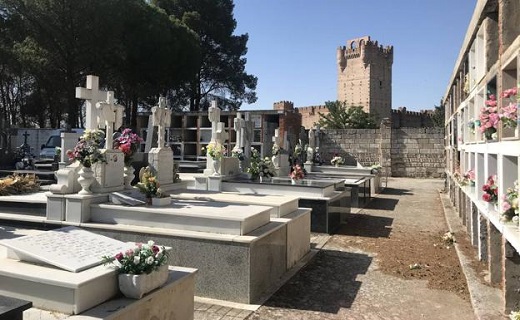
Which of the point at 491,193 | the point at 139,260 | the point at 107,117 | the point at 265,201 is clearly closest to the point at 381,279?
the point at 491,193

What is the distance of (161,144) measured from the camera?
24.2 ft

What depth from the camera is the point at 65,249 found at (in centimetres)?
333

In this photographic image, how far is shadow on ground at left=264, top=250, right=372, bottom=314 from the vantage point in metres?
4.33

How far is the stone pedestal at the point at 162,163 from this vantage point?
7168 mm

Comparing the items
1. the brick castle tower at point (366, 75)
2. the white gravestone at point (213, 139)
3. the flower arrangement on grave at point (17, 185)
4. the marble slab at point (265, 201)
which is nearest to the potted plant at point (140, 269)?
the marble slab at point (265, 201)

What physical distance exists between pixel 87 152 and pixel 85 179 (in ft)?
1.16

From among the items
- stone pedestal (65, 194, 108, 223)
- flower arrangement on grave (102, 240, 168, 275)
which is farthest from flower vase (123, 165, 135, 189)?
flower arrangement on grave (102, 240, 168, 275)

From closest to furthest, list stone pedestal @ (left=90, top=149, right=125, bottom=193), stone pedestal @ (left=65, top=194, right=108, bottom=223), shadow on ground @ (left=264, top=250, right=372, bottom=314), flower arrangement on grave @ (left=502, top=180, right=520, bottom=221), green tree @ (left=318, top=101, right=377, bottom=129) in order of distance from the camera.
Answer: flower arrangement on grave @ (left=502, top=180, right=520, bottom=221) < shadow on ground @ (left=264, top=250, right=372, bottom=314) < stone pedestal @ (left=65, top=194, right=108, bottom=223) < stone pedestal @ (left=90, top=149, right=125, bottom=193) < green tree @ (left=318, top=101, right=377, bottom=129)

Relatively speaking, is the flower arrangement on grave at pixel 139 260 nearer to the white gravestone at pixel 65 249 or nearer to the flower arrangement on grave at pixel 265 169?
the white gravestone at pixel 65 249

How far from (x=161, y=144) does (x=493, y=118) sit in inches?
208

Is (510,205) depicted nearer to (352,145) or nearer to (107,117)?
(107,117)

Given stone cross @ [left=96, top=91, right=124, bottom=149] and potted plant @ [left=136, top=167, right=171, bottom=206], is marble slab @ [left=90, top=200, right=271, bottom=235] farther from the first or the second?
stone cross @ [left=96, top=91, right=124, bottom=149]

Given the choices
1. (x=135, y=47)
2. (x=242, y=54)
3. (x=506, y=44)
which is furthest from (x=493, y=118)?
(x=242, y=54)

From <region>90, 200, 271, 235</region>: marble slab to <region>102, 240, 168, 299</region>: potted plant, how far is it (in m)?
1.54
